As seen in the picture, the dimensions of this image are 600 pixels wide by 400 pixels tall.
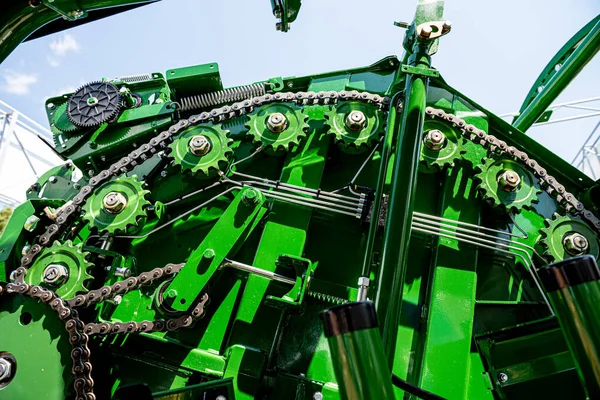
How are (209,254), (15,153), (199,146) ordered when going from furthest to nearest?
(15,153)
(199,146)
(209,254)

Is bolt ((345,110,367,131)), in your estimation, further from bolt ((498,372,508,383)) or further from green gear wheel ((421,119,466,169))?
bolt ((498,372,508,383))

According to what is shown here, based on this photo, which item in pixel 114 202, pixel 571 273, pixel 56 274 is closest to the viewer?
pixel 571 273

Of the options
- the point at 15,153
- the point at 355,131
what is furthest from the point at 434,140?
the point at 15,153

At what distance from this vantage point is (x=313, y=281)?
3.66 m

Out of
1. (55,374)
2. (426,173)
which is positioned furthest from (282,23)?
(55,374)

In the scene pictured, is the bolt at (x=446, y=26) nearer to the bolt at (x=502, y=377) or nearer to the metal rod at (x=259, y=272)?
the metal rod at (x=259, y=272)

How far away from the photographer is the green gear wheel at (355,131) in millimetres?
3971

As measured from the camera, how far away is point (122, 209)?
3.90 meters

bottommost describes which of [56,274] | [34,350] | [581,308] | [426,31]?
[34,350]

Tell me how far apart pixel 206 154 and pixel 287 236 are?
97 centimetres

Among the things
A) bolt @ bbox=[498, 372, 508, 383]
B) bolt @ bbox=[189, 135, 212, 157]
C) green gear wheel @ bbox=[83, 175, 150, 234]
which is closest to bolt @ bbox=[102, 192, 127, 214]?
green gear wheel @ bbox=[83, 175, 150, 234]

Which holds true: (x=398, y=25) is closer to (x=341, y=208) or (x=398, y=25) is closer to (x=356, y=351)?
(x=341, y=208)

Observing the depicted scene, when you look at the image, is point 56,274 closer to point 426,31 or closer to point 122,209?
point 122,209

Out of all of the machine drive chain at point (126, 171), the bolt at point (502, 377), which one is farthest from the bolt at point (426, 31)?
the bolt at point (502, 377)
